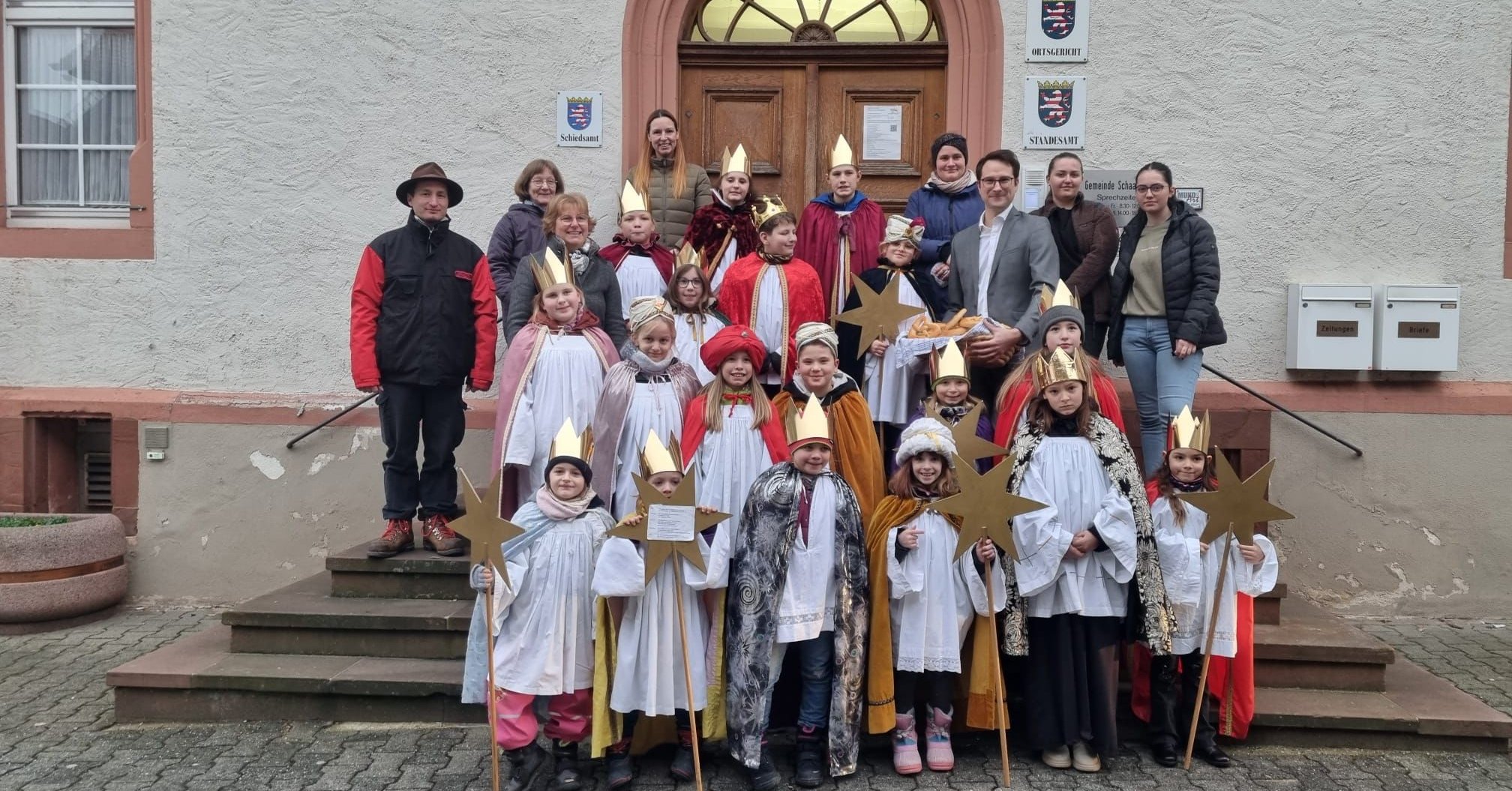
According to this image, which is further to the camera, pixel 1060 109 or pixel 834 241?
pixel 1060 109

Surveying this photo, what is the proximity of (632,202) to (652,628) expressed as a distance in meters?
2.45

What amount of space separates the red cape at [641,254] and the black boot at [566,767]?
2.42 metres

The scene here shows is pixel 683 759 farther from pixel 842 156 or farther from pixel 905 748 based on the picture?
pixel 842 156

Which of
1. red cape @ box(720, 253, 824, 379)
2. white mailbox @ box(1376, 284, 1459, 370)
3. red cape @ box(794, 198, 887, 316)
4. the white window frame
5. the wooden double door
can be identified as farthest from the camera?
the white window frame

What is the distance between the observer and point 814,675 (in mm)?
4484

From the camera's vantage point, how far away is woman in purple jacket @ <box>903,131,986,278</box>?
5914 mm

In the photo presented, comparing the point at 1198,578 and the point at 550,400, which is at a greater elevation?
the point at 550,400

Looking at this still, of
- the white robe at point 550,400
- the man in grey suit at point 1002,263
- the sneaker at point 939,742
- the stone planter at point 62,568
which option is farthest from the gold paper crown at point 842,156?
the stone planter at point 62,568

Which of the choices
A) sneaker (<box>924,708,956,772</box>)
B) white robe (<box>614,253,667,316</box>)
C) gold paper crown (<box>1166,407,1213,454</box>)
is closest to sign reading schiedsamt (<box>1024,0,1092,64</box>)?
white robe (<box>614,253,667,316</box>)

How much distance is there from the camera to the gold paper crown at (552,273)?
17.3ft

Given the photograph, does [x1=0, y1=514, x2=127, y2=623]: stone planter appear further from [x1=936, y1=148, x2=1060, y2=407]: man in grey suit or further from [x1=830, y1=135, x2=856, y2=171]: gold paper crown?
[x1=936, y1=148, x2=1060, y2=407]: man in grey suit

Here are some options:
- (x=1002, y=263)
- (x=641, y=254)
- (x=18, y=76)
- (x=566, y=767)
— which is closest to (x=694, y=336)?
(x=641, y=254)

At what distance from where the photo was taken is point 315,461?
7109mm

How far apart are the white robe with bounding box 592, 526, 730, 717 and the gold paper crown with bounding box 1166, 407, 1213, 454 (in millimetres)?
1843
